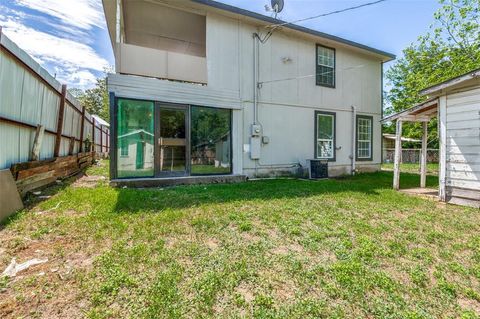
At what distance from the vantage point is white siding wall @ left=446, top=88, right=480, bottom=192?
5.04m

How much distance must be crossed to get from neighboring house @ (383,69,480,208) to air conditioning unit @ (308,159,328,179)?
353cm

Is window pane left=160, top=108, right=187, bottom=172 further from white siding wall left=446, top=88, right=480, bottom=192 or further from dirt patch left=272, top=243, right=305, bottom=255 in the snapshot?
white siding wall left=446, top=88, right=480, bottom=192

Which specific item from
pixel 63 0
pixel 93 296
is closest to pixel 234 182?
pixel 93 296

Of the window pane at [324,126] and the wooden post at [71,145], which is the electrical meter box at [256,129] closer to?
the window pane at [324,126]

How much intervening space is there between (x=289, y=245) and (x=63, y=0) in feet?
29.6

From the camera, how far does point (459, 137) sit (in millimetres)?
5305

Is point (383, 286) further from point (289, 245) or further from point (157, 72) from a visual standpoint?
point (157, 72)

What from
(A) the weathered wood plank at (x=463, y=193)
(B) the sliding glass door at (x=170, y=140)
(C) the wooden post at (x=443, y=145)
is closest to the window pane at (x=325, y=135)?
(B) the sliding glass door at (x=170, y=140)

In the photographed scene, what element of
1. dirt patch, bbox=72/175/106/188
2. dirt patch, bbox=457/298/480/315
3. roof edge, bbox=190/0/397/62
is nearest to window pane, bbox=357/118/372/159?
roof edge, bbox=190/0/397/62

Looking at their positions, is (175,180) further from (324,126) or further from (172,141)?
(324,126)

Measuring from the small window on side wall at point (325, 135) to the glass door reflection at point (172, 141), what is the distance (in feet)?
16.4

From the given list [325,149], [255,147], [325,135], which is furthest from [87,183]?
[325,135]

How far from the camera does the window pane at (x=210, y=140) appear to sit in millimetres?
7223

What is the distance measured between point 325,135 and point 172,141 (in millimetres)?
5808
